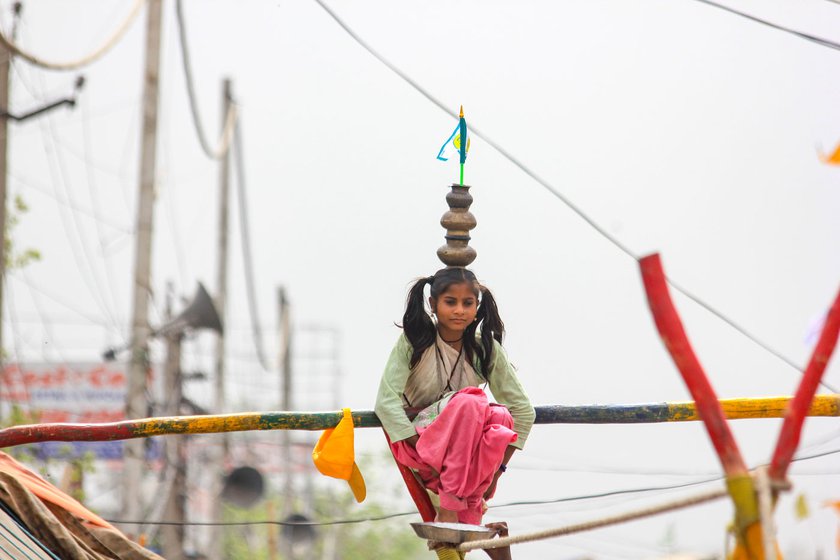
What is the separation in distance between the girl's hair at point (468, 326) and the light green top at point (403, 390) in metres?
0.03

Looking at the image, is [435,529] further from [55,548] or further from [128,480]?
[128,480]

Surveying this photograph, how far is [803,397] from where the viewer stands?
327cm

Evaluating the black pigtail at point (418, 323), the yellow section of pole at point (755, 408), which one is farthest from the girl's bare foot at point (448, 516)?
the yellow section of pole at point (755, 408)

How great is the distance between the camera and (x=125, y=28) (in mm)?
14984

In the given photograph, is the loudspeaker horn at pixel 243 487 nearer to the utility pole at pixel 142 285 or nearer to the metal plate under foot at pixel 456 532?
the utility pole at pixel 142 285

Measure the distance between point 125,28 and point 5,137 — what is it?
3464 mm

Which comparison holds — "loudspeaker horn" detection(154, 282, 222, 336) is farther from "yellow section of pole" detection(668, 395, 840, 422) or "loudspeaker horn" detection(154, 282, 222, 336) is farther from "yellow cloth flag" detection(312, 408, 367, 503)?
"yellow section of pole" detection(668, 395, 840, 422)

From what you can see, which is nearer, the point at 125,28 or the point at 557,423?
the point at 557,423

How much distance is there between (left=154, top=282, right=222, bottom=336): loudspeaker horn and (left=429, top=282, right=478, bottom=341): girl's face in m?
11.3

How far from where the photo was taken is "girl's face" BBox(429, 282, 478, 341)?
6.09 m

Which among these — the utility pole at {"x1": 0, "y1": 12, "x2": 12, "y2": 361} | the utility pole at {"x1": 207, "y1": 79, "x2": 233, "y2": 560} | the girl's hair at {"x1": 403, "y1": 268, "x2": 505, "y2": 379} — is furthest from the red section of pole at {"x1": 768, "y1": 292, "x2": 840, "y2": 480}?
the utility pole at {"x1": 207, "y1": 79, "x2": 233, "y2": 560}

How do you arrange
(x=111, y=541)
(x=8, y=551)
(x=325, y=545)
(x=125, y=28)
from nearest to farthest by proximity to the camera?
(x=8, y=551)
(x=111, y=541)
(x=125, y=28)
(x=325, y=545)

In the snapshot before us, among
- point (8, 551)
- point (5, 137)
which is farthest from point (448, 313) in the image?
point (5, 137)

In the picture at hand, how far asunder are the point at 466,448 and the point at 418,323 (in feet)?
2.43
